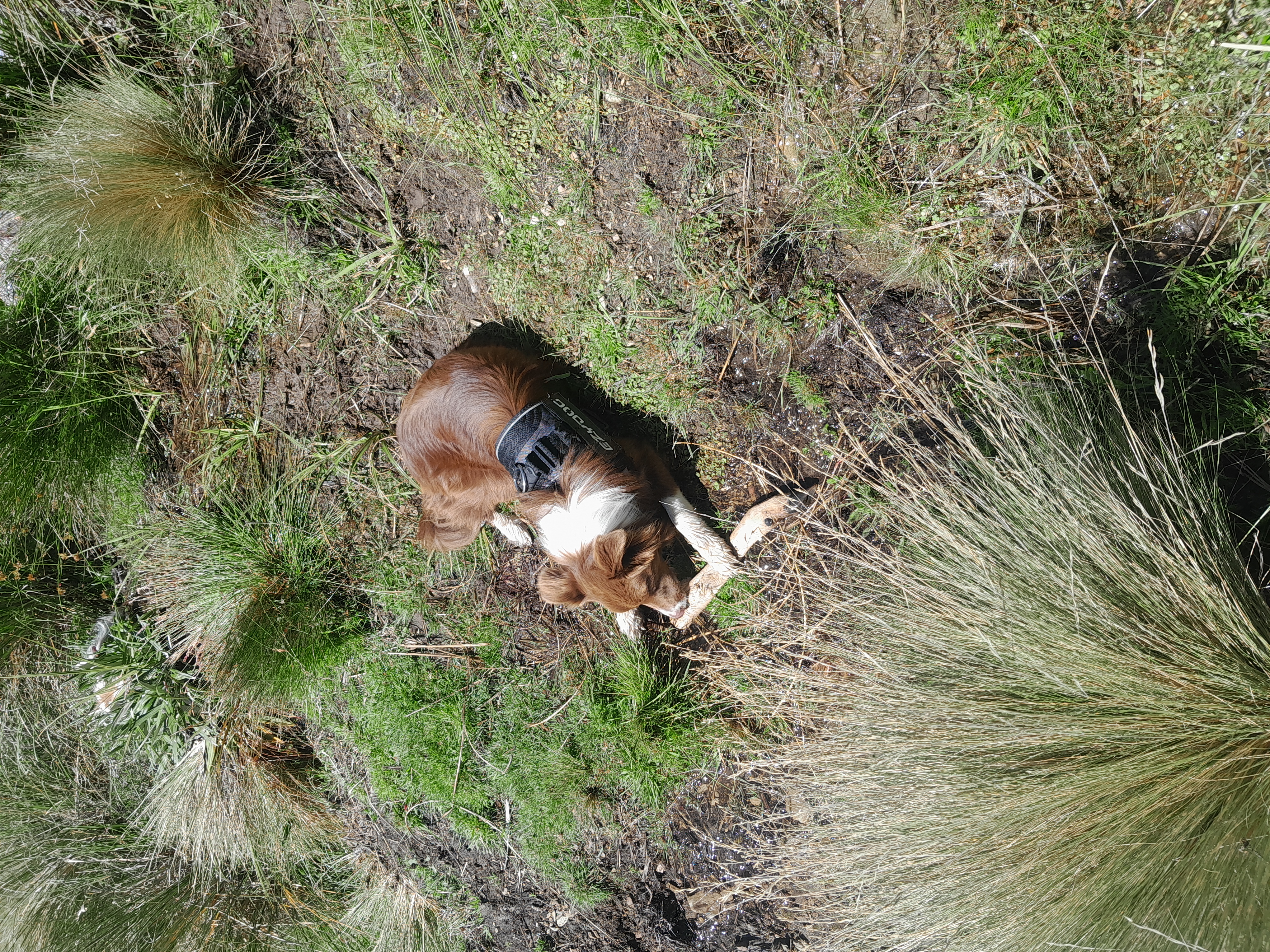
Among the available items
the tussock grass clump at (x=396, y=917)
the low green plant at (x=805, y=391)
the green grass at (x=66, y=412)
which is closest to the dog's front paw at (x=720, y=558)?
the low green plant at (x=805, y=391)

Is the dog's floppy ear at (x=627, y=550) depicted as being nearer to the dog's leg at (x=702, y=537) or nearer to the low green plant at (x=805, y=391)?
the dog's leg at (x=702, y=537)

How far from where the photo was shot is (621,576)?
2932 millimetres

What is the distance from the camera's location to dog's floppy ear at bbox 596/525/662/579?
290cm

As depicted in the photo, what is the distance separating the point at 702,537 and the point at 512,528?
0.99 meters

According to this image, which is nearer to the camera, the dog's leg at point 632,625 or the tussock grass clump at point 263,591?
the dog's leg at point 632,625

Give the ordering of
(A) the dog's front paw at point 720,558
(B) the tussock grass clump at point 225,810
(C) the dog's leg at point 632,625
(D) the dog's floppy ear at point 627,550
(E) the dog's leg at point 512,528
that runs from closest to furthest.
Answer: (D) the dog's floppy ear at point 627,550 → (A) the dog's front paw at point 720,558 → (C) the dog's leg at point 632,625 → (E) the dog's leg at point 512,528 → (B) the tussock grass clump at point 225,810

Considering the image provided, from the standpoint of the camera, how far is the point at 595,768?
357 centimetres

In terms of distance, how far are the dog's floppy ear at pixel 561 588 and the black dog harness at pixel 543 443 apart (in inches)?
15.4

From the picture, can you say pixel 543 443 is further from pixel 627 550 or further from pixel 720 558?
pixel 720 558

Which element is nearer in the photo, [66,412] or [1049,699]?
[1049,699]

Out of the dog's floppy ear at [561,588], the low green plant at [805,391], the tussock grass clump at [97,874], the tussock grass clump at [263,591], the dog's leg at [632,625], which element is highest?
the low green plant at [805,391]

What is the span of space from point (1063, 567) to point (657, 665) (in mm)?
1831

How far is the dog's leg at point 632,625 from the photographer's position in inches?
131

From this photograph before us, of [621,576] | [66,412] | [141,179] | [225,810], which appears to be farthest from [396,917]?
[141,179]
